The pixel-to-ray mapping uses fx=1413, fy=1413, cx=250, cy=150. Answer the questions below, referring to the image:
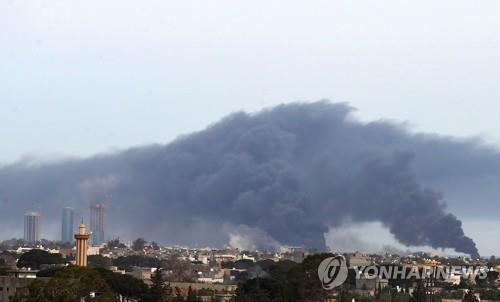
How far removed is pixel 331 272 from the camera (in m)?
96.4

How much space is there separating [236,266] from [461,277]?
157 feet

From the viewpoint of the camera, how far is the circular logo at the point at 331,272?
9150 cm

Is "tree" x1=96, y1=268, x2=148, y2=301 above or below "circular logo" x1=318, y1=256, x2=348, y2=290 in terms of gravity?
below

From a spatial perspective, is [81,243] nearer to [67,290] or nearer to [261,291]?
[261,291]

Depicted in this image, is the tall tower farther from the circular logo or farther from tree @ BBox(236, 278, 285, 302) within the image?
the circular logo

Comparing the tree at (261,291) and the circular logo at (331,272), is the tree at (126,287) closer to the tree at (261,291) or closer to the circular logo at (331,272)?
the tree at (261,291)

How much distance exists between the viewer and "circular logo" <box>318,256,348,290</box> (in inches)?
3602

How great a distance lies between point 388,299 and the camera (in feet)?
341

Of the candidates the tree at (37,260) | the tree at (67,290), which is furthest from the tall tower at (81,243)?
the tree at (67,290)

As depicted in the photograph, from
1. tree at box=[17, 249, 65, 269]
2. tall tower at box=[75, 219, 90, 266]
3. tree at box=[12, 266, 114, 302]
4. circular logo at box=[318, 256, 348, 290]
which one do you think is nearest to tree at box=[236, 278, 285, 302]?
circular logo at box=[318, 256, 348, 290]

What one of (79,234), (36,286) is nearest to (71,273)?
(36,286)

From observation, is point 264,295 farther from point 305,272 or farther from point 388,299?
point 388,299

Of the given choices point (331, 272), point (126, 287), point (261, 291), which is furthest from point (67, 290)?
point (331, 272)

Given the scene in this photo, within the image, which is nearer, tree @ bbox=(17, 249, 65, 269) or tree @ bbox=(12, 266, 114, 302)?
tree @ bbox=(12, 266, 114, 302)
